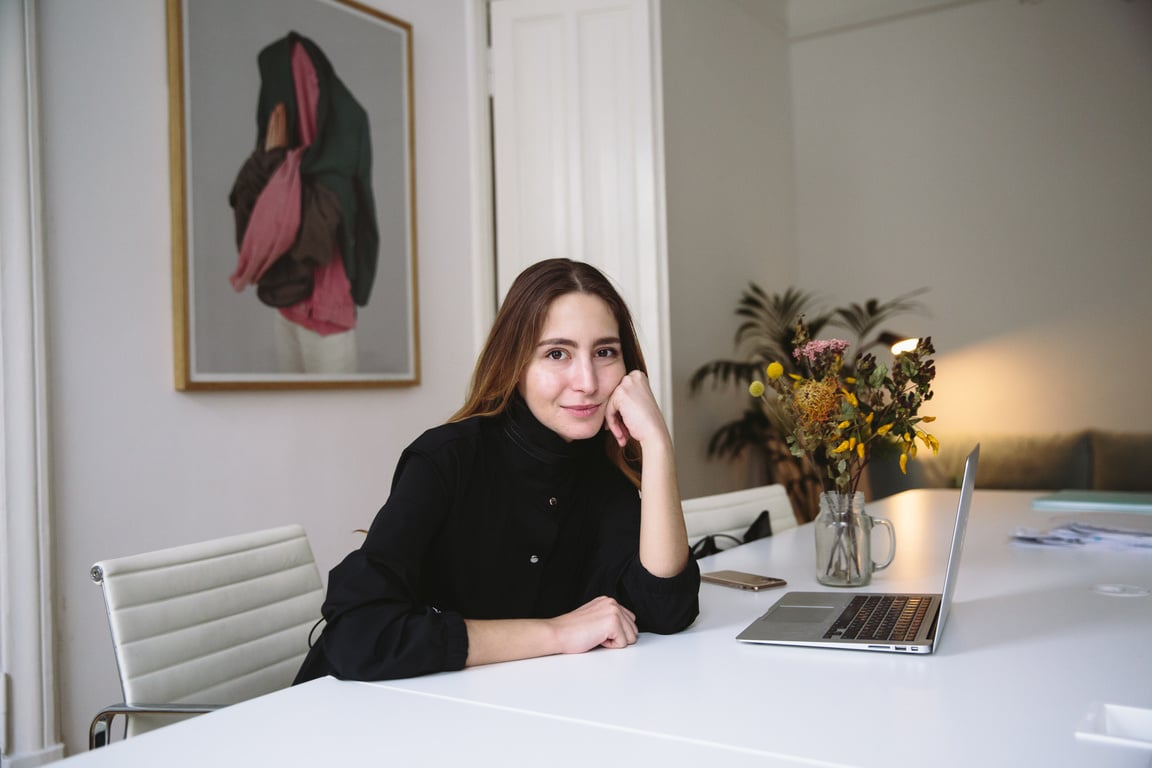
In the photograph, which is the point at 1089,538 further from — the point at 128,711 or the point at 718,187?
the point at 718,187

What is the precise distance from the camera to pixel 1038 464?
5.48 m

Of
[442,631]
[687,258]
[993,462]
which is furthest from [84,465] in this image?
[993,462]

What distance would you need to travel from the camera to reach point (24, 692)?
2.43 meters

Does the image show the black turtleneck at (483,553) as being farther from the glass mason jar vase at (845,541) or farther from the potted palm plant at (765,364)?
the potted palm plant at (765,364)

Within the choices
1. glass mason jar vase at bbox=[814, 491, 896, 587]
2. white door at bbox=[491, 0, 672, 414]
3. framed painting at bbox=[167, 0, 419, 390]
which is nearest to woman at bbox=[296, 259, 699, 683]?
glass mason jar vase at bbox=[814, 491, 896, 587]

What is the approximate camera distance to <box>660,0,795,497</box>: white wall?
4.94 meters

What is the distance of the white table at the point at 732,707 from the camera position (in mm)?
987

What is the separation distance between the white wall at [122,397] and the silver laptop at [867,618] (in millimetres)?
1952

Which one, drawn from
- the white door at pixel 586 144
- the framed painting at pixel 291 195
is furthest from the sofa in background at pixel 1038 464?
the framed painting at pixel 291 195

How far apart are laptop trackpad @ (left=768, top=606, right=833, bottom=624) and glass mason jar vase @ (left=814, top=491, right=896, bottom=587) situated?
0.81ft

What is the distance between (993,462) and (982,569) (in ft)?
13.0

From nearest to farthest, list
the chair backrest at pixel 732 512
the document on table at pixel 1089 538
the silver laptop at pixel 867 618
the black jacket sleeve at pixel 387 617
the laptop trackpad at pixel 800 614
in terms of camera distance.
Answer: the black jacket sleeve at pixel 387 617
the silver laptop at pixel 867 618
the laptop trackpad at pixel 800 614
the document on table at pixel 1089 538
the chair backrest at pixel 732 512

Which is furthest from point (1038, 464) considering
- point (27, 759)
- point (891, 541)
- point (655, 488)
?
point (27, 759)

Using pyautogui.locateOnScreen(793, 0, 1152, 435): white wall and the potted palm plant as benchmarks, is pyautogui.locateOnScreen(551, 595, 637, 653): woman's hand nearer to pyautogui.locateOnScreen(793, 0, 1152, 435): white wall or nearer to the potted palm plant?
the potted palm plant
